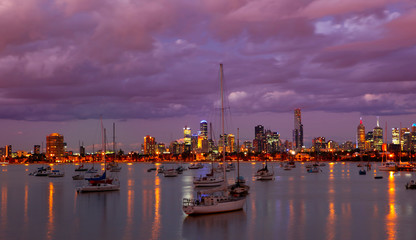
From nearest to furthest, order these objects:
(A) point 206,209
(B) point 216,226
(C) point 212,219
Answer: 1. (B) point 216,226
2. (C) point 212,219
3. (A) point 206,209

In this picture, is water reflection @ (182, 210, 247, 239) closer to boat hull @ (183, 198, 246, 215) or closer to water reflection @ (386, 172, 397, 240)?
boat hull @ (183, 198, 246, 215)

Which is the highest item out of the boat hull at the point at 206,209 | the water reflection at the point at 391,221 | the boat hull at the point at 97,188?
the boat hull at the point at 206,209

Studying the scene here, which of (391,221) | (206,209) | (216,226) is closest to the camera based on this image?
(216,226)

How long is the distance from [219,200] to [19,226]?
22.2m

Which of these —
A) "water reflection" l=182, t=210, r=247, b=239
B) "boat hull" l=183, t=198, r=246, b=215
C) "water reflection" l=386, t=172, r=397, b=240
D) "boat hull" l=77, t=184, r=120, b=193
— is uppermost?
"boat hull" l=183, t=198, r=246, b=215

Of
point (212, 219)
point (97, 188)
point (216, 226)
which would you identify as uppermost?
point (97, 188)

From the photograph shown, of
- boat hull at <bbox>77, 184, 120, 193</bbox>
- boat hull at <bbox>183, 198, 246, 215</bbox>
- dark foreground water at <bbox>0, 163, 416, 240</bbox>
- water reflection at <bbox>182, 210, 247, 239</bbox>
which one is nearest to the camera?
water reflection at <bbox>182, 210, 247, 239</bbox>

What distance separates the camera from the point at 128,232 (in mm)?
47438

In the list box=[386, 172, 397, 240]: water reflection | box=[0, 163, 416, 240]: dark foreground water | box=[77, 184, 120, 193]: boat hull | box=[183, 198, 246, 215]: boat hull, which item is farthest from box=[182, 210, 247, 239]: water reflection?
box=[77, 184, 120, 193]: boat hull

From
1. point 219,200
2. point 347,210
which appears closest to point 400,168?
point 347,210

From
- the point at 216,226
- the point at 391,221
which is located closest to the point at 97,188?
the point at 216,226

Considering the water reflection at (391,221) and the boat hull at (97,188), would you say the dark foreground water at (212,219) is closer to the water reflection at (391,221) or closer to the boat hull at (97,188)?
the water reflection at (391,221)

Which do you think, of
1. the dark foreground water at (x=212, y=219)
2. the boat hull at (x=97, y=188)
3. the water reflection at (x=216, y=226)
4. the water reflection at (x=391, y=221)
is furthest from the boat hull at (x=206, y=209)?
the boat hull at (x=97, y=188)

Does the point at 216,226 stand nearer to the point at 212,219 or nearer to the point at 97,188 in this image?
the point at 212,219
